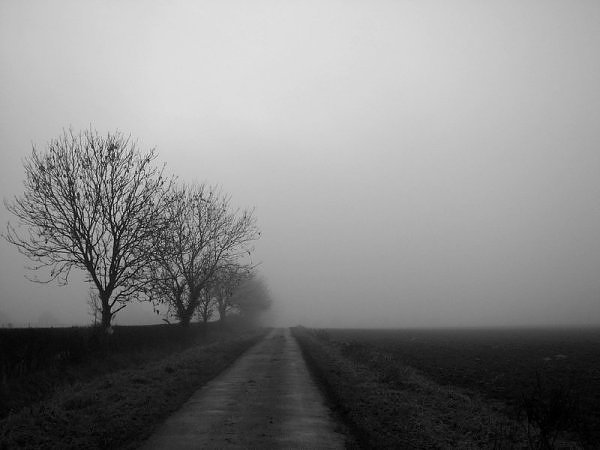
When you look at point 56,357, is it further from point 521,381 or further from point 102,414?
point 521,381

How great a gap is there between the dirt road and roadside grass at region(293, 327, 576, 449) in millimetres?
710

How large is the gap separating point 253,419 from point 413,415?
419 centimetres

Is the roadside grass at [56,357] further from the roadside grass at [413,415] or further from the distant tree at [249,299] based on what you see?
the distant tree at [249,299]

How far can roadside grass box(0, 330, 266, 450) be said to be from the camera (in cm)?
921

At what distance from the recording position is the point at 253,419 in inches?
443

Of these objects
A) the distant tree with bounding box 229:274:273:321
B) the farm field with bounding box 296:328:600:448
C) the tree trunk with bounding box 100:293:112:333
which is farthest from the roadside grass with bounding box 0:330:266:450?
the distant tree with bounding box 229:274:273:321

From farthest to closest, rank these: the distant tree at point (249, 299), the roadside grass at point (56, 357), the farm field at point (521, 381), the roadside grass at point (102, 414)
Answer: the distant tree at point (249, 299)
the roadside grass at point (56, 357)
the roadside grass at point (102, 414)
the farm field at point (521, 381)

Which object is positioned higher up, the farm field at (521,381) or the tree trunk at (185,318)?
the tree trunk at (185,318)

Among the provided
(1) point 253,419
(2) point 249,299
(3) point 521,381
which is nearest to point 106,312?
(1) point 253,419

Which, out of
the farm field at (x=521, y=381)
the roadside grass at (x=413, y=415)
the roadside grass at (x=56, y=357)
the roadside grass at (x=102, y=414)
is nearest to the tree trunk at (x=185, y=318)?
the roadside grass at (x=56, y=357)

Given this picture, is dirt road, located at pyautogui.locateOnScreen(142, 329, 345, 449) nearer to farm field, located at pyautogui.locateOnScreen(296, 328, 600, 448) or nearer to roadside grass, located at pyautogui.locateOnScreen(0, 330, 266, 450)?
roadside grass, located at pyautogui.locateOnScreen(0, 330, 266, 450)

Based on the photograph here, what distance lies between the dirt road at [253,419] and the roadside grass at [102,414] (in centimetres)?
56

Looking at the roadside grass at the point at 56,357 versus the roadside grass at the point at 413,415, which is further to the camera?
the roadside grass at the point at 56,357

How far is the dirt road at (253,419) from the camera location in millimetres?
9266
